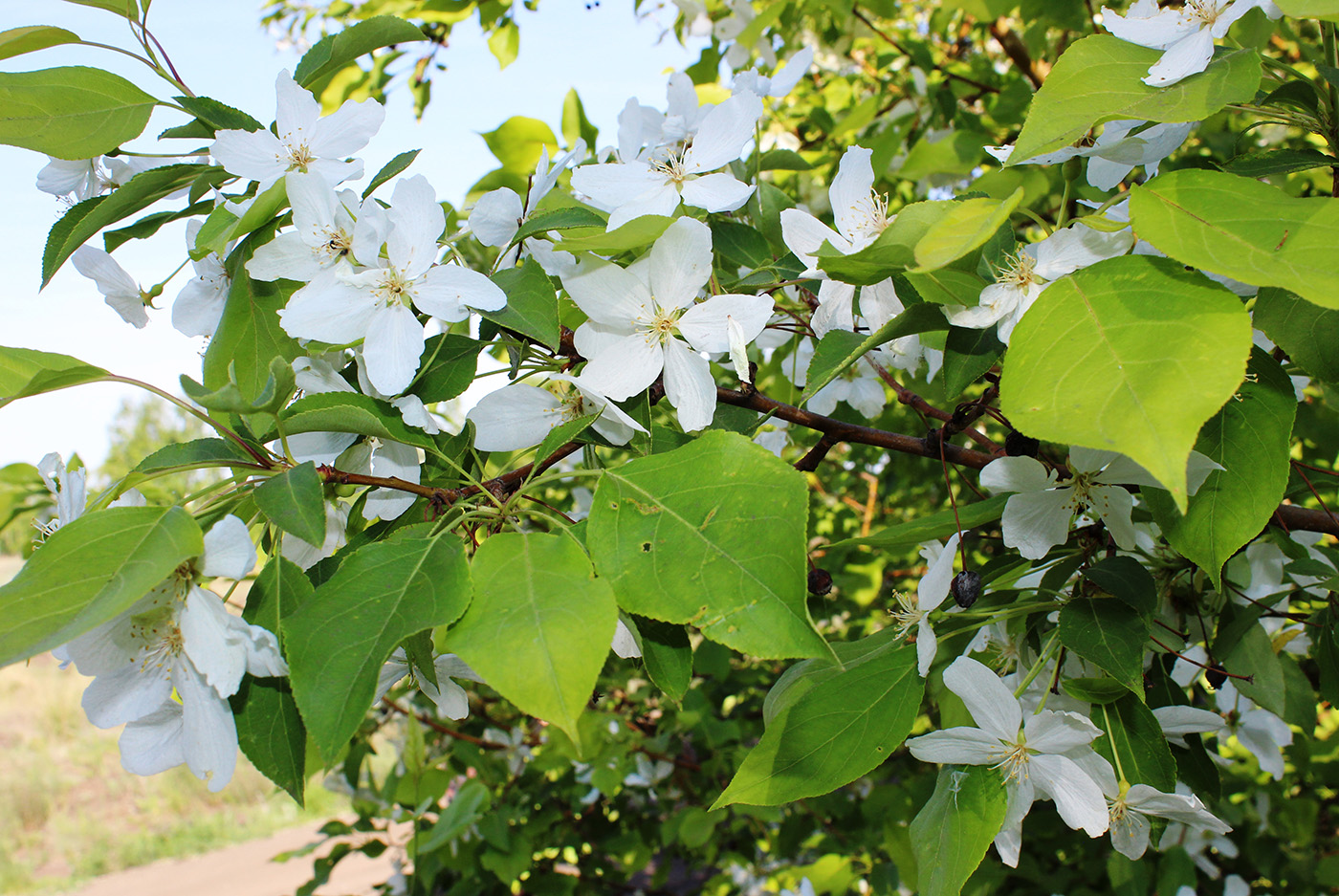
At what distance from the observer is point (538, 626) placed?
1.88 ft

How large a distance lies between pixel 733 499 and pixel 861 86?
2.75 m

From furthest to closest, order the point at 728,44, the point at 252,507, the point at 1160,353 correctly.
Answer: the point at 728,44 < the point at 252,507 < the point at 1160,353

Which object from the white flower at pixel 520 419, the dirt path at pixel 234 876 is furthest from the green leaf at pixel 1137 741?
the dirt path at pixel 234 876

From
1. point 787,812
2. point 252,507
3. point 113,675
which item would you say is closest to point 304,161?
point 252,507

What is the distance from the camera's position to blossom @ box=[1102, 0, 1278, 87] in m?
0.66

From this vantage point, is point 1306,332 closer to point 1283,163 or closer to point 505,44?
point 1283,163

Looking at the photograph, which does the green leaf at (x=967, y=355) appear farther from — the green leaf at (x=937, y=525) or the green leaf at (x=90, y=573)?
the green leaf at (x=90, y=573)

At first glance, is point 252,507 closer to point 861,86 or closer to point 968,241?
point 968,241

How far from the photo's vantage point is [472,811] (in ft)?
6.70

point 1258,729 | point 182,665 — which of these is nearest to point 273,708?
point 182,665

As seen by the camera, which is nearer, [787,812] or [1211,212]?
[1211,212]

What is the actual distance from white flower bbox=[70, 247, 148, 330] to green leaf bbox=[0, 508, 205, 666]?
1.56ft

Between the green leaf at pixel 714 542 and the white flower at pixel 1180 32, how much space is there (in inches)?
17.3

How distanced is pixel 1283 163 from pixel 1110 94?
268 millimetres
